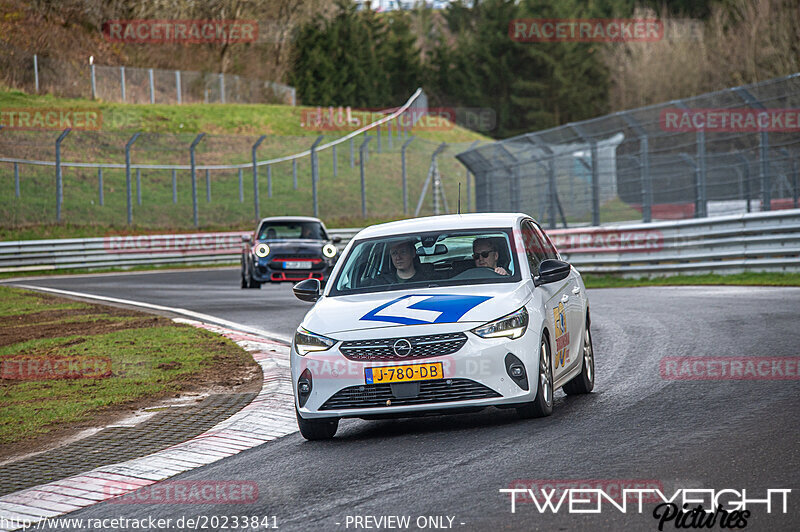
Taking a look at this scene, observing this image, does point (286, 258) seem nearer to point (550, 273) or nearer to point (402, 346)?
point (550, 273)

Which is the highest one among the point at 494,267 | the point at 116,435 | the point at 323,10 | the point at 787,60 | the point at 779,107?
the point at 323,10

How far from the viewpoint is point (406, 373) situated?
23.5ft

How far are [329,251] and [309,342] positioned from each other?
13831 millimetres

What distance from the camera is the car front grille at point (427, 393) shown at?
282 inches

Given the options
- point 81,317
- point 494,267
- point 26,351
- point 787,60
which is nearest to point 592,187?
point 81,317

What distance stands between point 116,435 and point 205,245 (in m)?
27.1

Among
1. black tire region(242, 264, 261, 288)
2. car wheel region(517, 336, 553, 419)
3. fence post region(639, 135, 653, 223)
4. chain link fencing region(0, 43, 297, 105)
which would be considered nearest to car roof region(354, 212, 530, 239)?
car wheel region(517, 336, 553, 419)

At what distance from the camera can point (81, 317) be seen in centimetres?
1666

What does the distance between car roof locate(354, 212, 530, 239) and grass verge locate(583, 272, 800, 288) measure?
10.5 m

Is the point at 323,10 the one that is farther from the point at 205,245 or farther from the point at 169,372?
the point at 169,372

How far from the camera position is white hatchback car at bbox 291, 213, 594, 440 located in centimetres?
716

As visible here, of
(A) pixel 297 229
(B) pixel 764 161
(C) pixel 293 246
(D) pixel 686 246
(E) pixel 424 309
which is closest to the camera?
(E) pixel 424 309

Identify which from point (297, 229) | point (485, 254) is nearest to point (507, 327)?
point (485, 254)

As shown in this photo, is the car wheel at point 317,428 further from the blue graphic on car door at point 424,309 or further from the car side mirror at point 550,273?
the car side mirror at point 550,273
